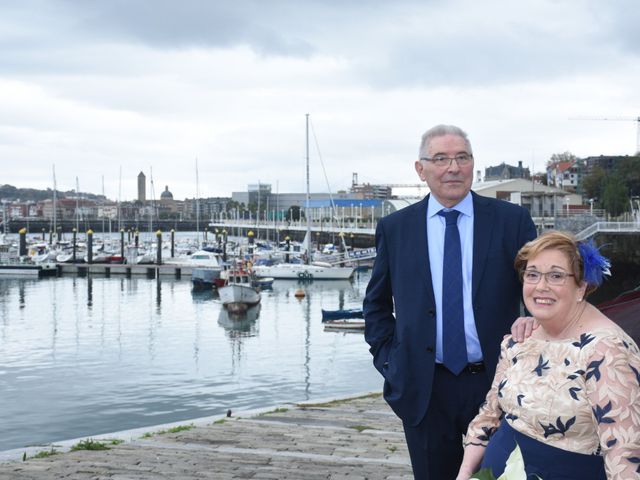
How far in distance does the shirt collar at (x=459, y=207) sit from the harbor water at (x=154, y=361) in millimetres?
11523

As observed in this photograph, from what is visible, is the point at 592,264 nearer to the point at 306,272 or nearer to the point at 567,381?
the point at 567,381

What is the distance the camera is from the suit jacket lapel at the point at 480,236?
336cm

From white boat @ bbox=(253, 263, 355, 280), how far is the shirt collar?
163 ft

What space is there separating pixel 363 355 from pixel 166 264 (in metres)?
39.8

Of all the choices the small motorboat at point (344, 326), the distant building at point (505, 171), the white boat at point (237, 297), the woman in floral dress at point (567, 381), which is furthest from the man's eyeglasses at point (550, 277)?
the distant building at point (505, 171)

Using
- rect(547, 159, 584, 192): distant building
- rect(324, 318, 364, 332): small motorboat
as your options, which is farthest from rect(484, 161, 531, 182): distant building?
rect(324, 318, 364, 332): small motorboat

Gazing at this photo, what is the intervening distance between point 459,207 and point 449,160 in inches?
8.6

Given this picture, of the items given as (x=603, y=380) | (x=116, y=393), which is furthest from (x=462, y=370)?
(x=116, y=393)

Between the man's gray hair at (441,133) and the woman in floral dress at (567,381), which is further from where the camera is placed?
the man's gray hair at (441,133)

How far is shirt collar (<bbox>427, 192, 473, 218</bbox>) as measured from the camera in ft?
11.4

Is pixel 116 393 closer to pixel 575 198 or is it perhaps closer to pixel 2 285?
pixel 2 285

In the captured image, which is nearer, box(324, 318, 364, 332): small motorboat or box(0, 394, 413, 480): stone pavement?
box(0, 394, 413, 480): stone pavement

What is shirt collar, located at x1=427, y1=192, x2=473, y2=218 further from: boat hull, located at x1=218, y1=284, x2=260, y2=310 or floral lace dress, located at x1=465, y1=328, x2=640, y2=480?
boat hull, located at x1=218, y1=284, x2=260, y2=310

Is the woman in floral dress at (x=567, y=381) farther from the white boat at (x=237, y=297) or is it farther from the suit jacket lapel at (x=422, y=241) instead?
the white boat at (x=237, y=297)
